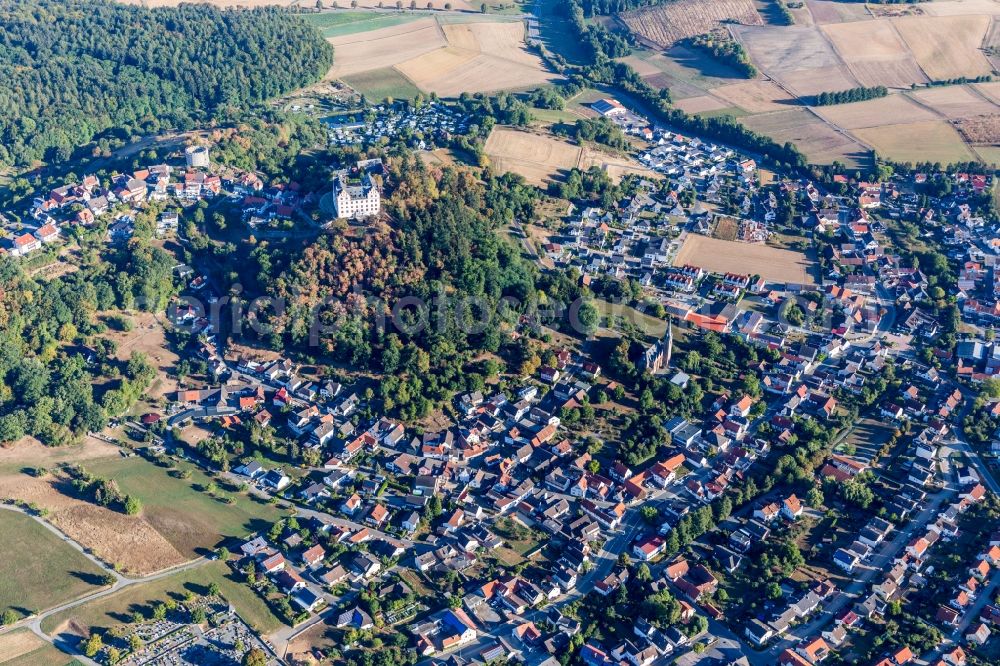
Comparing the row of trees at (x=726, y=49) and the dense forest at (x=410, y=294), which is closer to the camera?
the dense forest at (x=410, y=294)

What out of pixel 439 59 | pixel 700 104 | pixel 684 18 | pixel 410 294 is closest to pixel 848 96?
pixel 700 104

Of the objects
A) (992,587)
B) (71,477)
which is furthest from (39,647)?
(992,587)

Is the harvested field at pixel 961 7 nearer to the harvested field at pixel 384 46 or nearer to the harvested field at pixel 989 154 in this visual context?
the harvested field at pixel 989 154

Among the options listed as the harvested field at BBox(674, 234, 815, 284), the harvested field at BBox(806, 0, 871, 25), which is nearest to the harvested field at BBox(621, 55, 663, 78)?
the harvested field at BBox(806, 0, 871, 25)

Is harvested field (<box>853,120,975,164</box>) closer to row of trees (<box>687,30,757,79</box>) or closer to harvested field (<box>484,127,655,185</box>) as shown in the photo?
row of trees (<box>687,30,757,79</box>)

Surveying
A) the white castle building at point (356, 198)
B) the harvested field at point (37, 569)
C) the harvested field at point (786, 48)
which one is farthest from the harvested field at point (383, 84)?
the harvested field at point (37, 569)

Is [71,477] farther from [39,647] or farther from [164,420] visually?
[39,647]

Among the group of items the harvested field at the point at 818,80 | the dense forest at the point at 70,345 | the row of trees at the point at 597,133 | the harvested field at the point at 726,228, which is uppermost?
the harvested field at the point at 818,80
